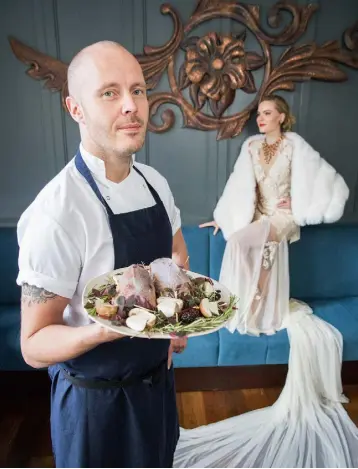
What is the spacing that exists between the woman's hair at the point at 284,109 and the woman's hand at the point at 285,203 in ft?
1.24

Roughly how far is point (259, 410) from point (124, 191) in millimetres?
1625

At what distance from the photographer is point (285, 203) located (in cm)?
242

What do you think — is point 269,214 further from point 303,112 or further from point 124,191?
point 124,191

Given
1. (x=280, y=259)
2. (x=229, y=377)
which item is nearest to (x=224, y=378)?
(x=229, y=377)

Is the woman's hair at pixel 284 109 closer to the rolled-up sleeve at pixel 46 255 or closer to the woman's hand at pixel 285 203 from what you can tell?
the woman's hand at pixel 285 203

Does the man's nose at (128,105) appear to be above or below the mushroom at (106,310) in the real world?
above

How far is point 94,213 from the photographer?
106 cm

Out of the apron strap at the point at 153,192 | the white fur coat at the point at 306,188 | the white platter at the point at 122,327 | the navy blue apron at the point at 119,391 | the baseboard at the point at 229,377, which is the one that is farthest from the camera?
the baseboard at the point at 229,377

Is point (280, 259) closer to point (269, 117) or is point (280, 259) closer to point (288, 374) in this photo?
point (288, 374)

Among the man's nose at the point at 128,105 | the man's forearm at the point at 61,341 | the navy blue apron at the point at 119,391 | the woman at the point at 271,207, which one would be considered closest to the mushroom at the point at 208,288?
the navy blue apron at the point at 119,391

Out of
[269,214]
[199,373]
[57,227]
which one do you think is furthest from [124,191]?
[199,373]

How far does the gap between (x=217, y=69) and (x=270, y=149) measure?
1.70 ft

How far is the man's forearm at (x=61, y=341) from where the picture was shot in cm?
94

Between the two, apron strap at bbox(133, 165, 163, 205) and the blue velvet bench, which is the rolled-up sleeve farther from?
the blue velvet bench
